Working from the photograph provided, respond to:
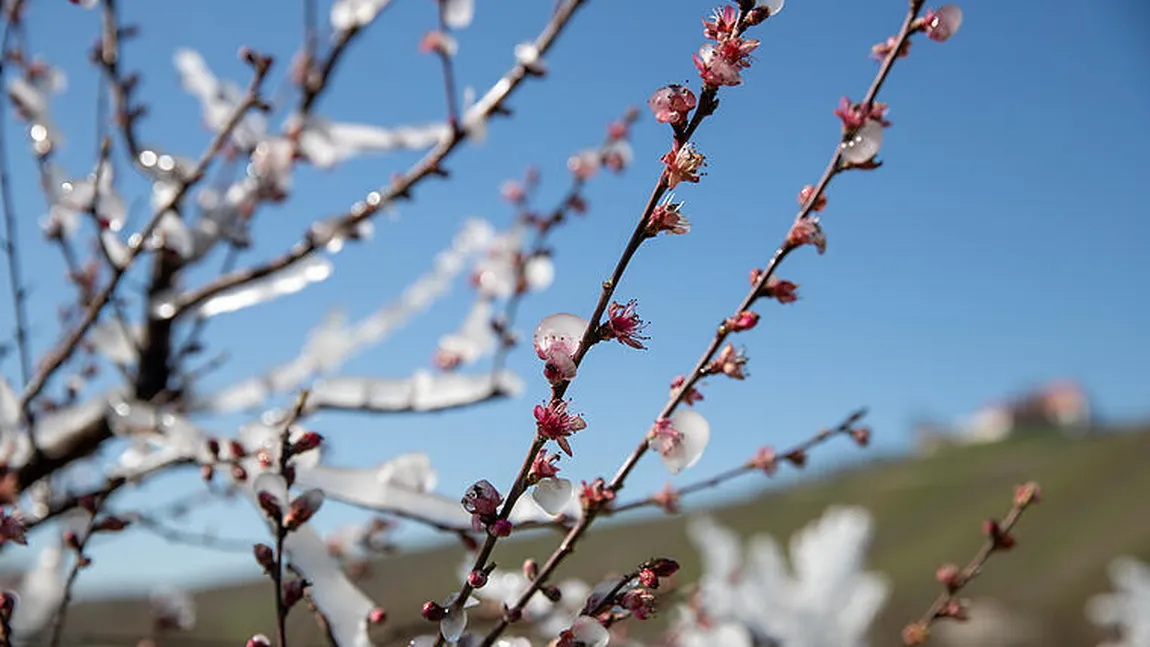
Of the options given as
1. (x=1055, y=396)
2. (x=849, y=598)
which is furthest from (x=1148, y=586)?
(x=1055, y=396)

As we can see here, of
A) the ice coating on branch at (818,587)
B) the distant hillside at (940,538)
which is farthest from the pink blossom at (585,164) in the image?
the distant hillside at (940,538)

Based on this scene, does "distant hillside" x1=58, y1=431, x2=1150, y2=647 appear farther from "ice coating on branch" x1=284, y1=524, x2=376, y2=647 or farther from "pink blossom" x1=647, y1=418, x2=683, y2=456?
"pink blossom" x1=647, y1=418, x2=683, y2=456

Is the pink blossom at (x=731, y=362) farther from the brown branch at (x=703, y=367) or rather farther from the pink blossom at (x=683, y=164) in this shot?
the pink blossom at (x=683, y=164)

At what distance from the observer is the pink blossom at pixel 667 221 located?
83 centimetres

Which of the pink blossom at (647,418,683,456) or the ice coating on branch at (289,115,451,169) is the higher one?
the ice coating on branch at (289,115,451,169)

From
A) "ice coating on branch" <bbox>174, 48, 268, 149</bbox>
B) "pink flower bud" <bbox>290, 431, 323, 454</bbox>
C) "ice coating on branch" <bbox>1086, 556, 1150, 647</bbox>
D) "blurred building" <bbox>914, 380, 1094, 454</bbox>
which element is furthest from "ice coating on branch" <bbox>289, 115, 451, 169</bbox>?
"blurred building" <bbox>914, 380, 1094, 454</bbox>

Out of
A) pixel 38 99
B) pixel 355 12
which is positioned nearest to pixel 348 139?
pixel 355 12

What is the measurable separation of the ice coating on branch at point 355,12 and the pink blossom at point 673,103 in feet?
4.68

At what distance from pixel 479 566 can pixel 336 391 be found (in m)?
1.24

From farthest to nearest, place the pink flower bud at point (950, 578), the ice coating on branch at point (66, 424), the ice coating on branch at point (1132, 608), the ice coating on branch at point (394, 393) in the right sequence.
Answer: the ice coating on branch at point (1132, 608), the ice coating on branch at point (66, 424), the ice coating on branch at point (394, 393), the pink flower bud at point (950, 578)

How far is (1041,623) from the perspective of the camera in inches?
1220

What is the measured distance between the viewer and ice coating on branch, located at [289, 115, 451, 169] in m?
2.33

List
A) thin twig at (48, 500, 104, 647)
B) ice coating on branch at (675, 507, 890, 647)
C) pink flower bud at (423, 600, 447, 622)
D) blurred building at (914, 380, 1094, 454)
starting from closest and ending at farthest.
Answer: pink flower bud at (423, 600, 447, 622) < thin twig at (48, 500, 104, 647) < ice coating on branch at (675, 507, 890, 647) < blurred building at (914, 380, 1094, 454)

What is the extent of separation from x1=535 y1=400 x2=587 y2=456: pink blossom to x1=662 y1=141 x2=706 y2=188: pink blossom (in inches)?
9.5
